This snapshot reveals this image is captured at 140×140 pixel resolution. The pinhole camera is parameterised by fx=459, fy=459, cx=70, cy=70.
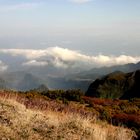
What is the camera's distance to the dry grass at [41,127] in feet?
39.2

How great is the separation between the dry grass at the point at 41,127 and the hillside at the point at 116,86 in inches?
2296

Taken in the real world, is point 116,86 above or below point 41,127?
below

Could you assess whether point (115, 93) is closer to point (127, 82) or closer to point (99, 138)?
point (127, 82)

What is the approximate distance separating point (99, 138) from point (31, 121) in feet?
6.72

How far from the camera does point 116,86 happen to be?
84562 millimetres

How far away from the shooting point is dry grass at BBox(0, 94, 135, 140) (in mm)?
11953

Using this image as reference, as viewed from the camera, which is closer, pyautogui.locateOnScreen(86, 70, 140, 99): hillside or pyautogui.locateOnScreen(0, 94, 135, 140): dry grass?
pyautogui.locateOnScreen(0, 94, 135, 140): dry grass

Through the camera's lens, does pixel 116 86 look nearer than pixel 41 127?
No

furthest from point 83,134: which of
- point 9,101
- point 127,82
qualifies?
point 127,82

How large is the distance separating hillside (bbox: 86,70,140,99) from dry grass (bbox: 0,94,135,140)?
58316 millimetres

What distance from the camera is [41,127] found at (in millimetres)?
13117

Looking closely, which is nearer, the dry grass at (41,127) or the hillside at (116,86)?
the dry grass at (41,127)

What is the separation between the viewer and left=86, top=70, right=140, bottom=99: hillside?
76625 mm

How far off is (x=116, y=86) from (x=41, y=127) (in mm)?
72071
